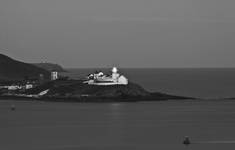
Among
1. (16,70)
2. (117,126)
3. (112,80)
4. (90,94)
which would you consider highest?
(16,70)


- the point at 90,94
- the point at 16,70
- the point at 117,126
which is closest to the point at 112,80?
the point at 90,94

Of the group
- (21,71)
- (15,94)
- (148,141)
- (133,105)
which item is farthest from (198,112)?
(21,71)

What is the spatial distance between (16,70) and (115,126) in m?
84.3

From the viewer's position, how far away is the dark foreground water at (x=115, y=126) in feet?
108

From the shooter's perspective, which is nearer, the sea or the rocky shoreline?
the sea

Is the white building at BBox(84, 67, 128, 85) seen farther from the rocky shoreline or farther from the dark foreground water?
the dark foreground water

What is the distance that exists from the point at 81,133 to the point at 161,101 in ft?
84.6

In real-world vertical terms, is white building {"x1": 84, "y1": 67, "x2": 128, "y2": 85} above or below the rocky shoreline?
above

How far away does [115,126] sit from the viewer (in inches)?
1628

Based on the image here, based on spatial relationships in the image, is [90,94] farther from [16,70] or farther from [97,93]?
[16,70]

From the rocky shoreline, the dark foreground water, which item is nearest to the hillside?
the rocky shoreline

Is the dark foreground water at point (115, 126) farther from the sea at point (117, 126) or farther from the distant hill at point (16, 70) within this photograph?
the distant hill at point (16, 70)

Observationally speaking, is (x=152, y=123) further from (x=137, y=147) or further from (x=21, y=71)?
(x=21, y=71)

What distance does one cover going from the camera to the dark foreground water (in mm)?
32875
